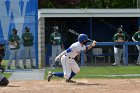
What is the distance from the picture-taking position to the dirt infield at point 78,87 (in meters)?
13.4

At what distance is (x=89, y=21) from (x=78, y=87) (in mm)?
14462

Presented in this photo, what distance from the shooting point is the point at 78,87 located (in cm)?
1438

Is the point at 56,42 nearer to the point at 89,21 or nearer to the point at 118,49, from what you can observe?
the point at 118,49

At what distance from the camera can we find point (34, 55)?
22891mm

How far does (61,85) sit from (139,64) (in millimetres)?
9981

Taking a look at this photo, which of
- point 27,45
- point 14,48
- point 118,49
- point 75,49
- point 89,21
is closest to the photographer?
point 75,49

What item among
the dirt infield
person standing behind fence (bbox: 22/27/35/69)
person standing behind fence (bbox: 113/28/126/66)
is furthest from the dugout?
the dirt infield

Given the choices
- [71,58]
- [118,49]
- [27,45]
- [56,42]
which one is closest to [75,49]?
[71,58]

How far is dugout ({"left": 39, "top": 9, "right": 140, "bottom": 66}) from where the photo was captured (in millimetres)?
26080

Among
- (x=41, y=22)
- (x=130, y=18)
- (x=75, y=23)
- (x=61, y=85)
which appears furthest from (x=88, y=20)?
(x=61, y=85)

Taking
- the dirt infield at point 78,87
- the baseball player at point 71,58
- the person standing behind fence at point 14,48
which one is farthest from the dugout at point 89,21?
the dirt infield at point 78,87

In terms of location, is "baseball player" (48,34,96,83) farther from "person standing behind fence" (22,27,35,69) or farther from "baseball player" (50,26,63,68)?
"baseball player" (50,26,63,68)

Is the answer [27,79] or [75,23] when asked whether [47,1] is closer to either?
[75,23]

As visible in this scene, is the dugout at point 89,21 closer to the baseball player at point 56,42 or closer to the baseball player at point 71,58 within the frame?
the baseball player at point 56,42
